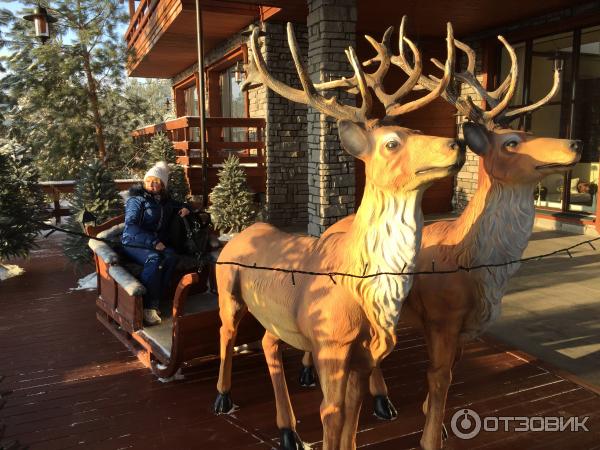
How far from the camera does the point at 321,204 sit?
7.74 meters

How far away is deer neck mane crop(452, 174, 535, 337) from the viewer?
97.9 inches

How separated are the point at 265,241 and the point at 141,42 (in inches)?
484

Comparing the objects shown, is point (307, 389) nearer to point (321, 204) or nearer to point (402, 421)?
point (402, 421)

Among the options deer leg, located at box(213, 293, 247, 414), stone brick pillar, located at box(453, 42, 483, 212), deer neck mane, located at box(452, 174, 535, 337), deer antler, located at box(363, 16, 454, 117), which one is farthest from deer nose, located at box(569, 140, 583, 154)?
stone brick pillar, located at box(453, 42, 483, 212)

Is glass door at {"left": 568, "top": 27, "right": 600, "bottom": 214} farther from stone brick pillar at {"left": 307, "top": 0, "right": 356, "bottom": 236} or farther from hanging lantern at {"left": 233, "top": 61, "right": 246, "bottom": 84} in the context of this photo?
hanging lantern at {"left": 233, "top": 61, "right": 246, "bottom": 84}

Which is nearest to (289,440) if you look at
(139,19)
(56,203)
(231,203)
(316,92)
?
(316,92)

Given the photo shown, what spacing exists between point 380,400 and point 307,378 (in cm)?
60

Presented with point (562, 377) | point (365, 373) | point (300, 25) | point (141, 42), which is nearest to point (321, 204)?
point (300, 25)

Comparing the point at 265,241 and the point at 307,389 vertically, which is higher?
the point at 265,241

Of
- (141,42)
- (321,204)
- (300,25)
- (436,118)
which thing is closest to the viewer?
(321,204)

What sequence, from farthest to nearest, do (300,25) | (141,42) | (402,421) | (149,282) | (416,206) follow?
1. (141,42)
2. (300,25)
3. (149,282)
4. (402,421)
5. (416,206)

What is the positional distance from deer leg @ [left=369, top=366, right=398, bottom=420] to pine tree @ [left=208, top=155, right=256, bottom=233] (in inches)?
220

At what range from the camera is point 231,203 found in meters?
8.59

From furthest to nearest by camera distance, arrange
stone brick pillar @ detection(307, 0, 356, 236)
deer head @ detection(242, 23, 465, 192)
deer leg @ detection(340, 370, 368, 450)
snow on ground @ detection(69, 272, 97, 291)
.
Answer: stone brick pillar @ detection(307, 0, 356, 236) < snow on ground @ detection(69, 272, 97, 291) < deer leg @ detection(340, 370, 368, 450) < deer head @ detection(242, 23, 465, 192)
